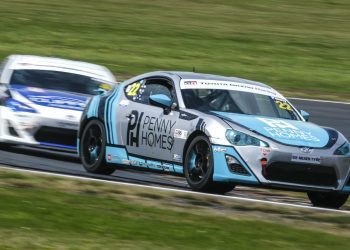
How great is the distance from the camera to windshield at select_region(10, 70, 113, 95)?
51.5ft

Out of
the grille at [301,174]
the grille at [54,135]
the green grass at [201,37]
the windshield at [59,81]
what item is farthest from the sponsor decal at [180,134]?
the green grass at [201,37]

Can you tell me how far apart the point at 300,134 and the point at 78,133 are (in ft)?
10.9

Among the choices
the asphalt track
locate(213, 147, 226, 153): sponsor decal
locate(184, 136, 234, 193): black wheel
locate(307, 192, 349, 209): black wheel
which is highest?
locate(213, 147, 226, 153): sponsor decal

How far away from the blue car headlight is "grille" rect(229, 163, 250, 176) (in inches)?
165

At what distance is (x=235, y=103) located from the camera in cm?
1247

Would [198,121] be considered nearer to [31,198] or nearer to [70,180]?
[70,180]

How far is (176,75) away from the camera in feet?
42.6

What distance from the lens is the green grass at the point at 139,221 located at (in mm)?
8172

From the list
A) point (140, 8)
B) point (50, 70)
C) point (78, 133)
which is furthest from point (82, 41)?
point (78, 133)

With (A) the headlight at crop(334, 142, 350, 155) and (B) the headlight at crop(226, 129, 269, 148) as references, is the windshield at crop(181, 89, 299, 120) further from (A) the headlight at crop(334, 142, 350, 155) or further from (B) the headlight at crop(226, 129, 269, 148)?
(A) the headlight at crop(334, 142, 350, 155)

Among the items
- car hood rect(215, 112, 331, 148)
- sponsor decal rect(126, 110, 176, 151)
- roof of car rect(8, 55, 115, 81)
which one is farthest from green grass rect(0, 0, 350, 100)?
car hood rect(215, 112, 331, 148)

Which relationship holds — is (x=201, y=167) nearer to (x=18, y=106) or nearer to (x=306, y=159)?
(x=306, y=159)

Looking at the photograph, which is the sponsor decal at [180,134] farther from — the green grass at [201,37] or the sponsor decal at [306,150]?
the green grass at [201,37]

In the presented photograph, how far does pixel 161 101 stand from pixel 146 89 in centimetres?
73
